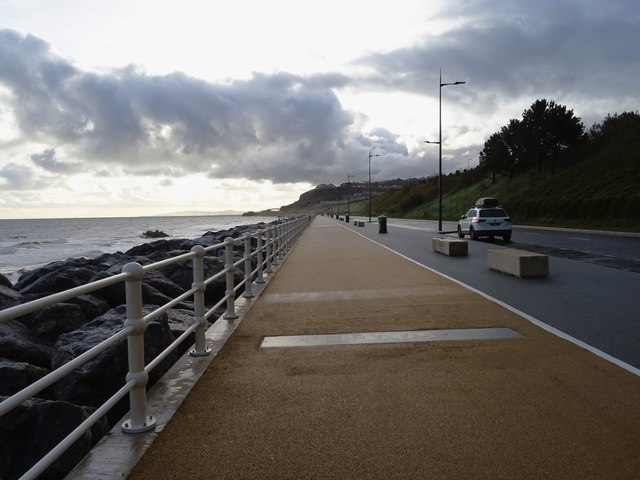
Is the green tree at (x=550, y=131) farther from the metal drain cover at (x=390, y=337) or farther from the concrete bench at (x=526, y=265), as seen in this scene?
the metal drain cover at (x=390, y=337)

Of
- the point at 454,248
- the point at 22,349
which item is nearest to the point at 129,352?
the point at 22,349

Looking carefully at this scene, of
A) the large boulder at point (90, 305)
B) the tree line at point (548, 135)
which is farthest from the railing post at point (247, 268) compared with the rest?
the tree line at point (548, 135)

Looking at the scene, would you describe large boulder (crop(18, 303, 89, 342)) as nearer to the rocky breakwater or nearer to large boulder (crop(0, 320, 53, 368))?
the rocky breakwater

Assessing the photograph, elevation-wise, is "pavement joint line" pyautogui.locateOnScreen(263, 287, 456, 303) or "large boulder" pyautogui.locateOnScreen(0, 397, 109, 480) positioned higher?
"pavement joint line" pyautogui.locateOnScreen(263, 287, 456, 303)

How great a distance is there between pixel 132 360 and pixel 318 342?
Result: 2.96 m

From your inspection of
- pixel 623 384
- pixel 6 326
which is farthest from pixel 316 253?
pixel 623 384

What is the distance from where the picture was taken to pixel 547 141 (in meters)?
65.0

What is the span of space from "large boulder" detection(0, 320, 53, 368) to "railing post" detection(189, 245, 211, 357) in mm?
2381

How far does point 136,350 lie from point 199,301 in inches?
71.7

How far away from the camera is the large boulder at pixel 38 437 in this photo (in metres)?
4.55

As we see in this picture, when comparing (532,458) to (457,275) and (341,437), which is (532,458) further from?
(457,275)

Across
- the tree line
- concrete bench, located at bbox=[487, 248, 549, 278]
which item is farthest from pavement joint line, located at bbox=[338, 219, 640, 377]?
the tree line

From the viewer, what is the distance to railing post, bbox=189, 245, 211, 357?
580cm

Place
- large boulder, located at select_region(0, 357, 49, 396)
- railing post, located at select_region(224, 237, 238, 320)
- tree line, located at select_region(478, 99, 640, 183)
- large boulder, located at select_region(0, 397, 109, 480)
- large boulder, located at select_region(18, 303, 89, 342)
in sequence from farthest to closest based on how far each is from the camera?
tree line, located at select_region(478, 99, 640, 183) → large boulder, located at select_region(18, 303, 89, 342) → railing post, located at select_region(224, 237, 238, 320) → large boulder, located at select_region(0, 357, 49, 396) → large boulder, located at select_region(0, 397, 109, 480)
